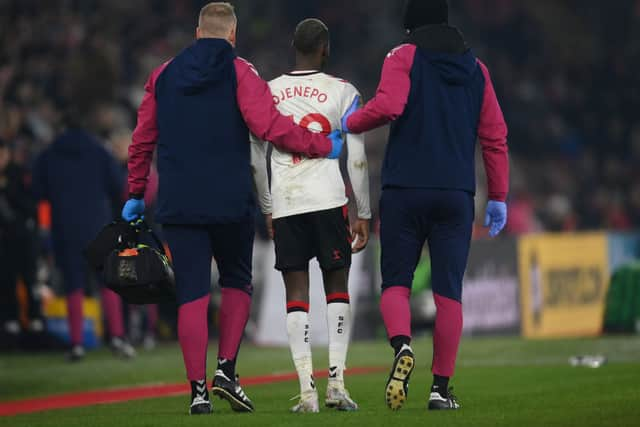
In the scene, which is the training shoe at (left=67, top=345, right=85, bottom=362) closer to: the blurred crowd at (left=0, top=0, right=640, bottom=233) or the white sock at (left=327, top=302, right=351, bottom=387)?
the blurred crowd at (left=0, top=0, right=640, bottom=233)

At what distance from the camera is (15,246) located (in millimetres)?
15750

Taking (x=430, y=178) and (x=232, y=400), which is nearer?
(x=430, y=178)

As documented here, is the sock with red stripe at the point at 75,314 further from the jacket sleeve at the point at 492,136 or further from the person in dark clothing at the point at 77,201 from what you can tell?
the jacket sleeve at the point at 492,136

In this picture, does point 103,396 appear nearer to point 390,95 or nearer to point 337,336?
point 337,336

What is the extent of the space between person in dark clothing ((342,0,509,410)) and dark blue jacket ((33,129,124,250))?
6896mm

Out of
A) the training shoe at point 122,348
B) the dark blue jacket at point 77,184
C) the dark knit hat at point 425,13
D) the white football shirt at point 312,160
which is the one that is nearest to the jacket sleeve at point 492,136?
the dark knit hat at point 425,13

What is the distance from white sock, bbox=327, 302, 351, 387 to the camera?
24.6 ft

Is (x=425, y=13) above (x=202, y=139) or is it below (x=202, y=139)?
above

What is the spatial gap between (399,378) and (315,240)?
3.15 feet

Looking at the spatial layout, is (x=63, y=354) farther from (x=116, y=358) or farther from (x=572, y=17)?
(x=572, y=17)

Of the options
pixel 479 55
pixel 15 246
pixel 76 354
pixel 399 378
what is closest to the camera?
pixel 399 378

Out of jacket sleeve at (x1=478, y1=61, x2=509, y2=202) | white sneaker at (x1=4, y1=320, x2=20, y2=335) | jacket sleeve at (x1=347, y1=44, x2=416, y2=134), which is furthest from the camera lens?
white sneaker at (x1=4, y1=320, x2=20, y2=335)

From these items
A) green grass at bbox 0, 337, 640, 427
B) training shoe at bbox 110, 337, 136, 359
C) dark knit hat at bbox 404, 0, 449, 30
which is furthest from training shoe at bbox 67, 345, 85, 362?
dark knit hat at bbox 404, 0, 449, 30

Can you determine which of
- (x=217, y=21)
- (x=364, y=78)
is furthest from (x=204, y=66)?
(x=364, y=78)
